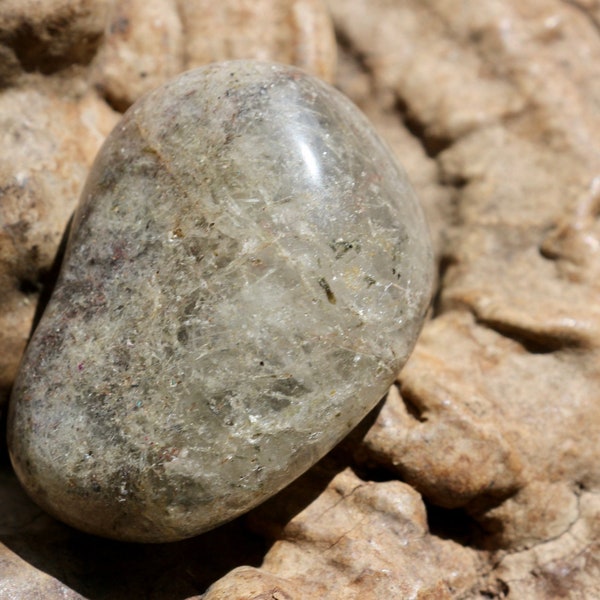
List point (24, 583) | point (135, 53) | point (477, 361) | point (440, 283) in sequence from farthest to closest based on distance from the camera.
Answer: point (440, 283)
point (135, 53)
point (477, 361)
point (24, 583)

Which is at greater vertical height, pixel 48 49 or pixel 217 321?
pixel 48 49

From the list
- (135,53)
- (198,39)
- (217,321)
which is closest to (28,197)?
(135,53)

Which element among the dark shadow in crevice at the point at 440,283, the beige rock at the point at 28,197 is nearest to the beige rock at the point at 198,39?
the beige rock at the point at 28,197

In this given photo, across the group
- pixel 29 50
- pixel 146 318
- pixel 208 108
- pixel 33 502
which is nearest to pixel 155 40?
pixel 29 50

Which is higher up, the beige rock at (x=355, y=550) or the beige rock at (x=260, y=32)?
the beige rock at (x=260, y=32)

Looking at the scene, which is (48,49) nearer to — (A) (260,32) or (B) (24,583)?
(A) (260,32)

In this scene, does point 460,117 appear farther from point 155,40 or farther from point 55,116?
point 55,116

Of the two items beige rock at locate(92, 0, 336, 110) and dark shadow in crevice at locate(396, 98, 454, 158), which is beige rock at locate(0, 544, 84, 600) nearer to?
beige rock at locate(92, 0, 336, 110)

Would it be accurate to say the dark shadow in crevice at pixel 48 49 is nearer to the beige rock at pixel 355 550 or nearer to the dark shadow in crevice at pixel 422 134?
the dark shadow in crevice at pixel 422 134
